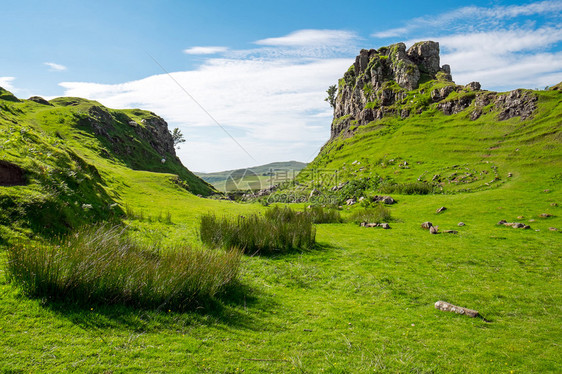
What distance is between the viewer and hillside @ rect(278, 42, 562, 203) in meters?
32.5

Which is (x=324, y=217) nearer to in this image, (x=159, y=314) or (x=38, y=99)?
(x=159, y=314)

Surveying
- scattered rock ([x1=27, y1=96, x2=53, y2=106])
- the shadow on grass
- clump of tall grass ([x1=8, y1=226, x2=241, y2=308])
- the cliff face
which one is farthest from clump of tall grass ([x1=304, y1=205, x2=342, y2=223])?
scattered rock ([x1=27, y1=96, x2=53, y2=106])

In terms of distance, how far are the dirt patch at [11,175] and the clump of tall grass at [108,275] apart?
4355 mm

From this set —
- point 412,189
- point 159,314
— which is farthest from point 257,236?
point 412,189

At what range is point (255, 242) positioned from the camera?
13.0 m

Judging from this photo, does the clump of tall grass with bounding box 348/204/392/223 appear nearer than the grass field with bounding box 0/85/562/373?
No

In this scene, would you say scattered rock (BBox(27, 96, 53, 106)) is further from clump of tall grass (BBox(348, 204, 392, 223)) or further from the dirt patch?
clump of tall grass (BBox(348, 204, 392, 223))

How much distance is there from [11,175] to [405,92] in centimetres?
7540

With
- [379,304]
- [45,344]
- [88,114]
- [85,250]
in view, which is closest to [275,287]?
[379,304]

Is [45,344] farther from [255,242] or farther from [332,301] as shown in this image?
[255,242]

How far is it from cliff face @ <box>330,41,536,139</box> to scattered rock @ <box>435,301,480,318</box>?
4786cm

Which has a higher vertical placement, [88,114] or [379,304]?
[88,114]

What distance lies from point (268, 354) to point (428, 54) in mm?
92045

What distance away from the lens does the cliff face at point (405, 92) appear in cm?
4894
